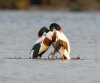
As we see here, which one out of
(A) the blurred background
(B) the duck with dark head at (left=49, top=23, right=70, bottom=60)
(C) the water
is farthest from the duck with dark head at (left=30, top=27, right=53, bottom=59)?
(A) the blurred background

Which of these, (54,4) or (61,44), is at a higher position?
(54,4)

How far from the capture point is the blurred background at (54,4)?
6303 cm

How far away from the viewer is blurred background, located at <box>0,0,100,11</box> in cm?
6303

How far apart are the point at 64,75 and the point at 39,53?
302cm

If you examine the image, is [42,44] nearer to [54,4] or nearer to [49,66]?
[49,66]

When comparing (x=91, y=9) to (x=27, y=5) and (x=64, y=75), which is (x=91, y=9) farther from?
(x=64, y=75)

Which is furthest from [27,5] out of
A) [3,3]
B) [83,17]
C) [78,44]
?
[78,44]

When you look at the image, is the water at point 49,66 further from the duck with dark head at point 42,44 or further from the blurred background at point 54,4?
the blurred background at point 54,4

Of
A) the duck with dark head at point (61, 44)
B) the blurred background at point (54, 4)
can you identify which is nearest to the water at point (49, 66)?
the duck with dark head at point (61, 44)

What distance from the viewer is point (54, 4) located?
64688mm

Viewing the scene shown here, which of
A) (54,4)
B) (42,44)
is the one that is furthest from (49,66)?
(54,4)

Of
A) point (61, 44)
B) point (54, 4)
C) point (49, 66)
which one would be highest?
point (54, 4)

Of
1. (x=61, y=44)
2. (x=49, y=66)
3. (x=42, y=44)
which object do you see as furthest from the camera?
(x=42, y=44)

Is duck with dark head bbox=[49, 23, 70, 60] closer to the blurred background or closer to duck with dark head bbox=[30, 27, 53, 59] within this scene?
duck with dark head bbox=[30, 27, 53, 59]
